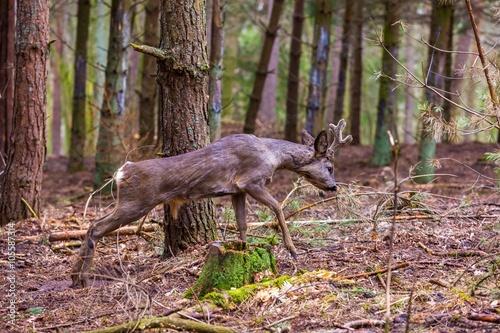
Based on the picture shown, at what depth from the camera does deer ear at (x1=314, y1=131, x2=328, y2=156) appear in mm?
7988

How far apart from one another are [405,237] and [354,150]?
45.4 ft

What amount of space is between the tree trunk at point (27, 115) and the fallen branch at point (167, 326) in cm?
607

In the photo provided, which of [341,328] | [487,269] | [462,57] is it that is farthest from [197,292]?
[462,57]

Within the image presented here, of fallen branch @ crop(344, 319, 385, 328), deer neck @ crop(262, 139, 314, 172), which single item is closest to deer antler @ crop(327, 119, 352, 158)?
deer neck @ crop(262, 139, 314, 172)

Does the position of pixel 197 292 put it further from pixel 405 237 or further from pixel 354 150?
pixel 354 150

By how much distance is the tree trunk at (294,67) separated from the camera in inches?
774

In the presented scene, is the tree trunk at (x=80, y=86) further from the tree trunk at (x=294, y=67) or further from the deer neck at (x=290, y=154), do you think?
the deer neck at (x=290, y=154)

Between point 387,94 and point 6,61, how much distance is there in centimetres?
977

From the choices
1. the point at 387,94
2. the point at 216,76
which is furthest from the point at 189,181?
the point at 387,94

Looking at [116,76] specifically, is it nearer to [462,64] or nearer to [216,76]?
[216,76]

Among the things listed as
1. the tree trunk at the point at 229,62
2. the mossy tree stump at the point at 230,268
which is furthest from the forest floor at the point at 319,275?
the tree trunk at the point at 229,62

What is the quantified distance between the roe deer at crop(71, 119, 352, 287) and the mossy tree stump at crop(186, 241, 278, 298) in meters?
0.65

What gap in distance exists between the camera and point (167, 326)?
5.46m

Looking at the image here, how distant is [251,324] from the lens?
589cm
